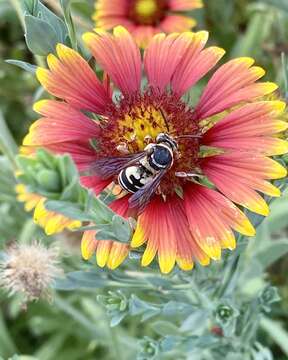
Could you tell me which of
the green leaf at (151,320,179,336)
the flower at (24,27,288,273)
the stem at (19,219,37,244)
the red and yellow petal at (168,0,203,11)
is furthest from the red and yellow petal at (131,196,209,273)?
the red and yellow petal at (168,0,203,11)

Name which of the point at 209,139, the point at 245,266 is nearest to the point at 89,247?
the point at 209,139

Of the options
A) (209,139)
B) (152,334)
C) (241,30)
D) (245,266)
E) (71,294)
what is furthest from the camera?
(241,30)

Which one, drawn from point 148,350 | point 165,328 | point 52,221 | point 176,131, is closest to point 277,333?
point 165,328

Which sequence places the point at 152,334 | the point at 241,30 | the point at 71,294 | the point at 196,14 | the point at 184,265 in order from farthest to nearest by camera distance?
the point at 241,30 → the point at 196,14 → the point at 71,294 → the point at 152,334 → the point at 184,265

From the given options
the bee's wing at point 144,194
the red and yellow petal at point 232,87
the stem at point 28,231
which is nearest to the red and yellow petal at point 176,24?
the stem at point 28,231

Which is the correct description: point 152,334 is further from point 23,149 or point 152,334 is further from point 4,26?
point 4,26

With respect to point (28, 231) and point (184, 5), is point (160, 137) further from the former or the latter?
point (184, 5)
